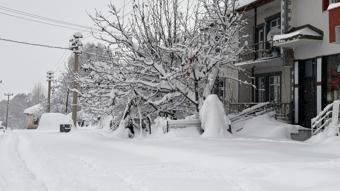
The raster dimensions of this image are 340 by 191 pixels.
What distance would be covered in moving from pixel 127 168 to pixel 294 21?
14.4 meters

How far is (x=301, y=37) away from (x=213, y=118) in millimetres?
5148

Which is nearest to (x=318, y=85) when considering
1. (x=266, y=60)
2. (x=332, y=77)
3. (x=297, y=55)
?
(x=332, y=77)

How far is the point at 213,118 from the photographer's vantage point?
60.7ft

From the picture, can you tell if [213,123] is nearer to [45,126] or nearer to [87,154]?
[87,154]

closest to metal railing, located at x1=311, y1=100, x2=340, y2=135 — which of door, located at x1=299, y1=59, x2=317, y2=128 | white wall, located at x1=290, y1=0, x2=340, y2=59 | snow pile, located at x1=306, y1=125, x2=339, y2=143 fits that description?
snow pile, located at x1=306, y1=125, x2=339, y2=143

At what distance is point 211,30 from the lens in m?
21.1

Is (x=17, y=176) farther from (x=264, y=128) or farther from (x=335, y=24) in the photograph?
(x=264, y=128)

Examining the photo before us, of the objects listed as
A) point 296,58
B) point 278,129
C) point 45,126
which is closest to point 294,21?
point 296,58

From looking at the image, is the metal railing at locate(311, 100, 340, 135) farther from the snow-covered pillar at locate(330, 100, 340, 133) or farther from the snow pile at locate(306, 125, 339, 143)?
the snow pile at locate(306, 125, 339, 143)

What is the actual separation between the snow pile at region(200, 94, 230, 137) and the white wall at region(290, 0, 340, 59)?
524cm

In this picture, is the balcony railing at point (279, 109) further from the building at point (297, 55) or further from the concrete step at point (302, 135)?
the concrete step at point (302, 135)

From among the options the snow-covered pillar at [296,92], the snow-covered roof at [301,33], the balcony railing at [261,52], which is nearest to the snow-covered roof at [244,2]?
the balcony railing at [261,52]

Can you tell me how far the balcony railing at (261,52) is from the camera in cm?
2288

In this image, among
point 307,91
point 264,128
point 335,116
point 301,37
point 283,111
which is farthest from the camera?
point 283,111
